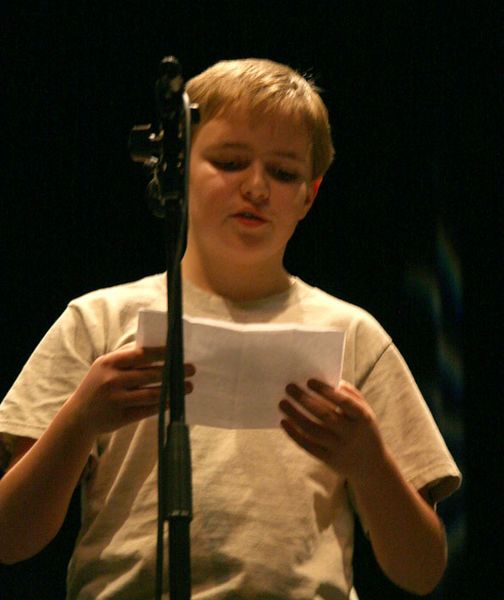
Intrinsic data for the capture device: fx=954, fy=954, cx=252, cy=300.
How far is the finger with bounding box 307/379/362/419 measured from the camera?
3.76ft

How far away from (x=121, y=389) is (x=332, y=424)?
0.26 metres

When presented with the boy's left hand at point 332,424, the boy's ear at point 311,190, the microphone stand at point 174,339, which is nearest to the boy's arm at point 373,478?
the boy's left hand at point 332,424

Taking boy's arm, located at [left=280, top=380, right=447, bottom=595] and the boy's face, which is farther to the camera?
the boy's face

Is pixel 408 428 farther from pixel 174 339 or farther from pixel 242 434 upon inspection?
pixel 174 339

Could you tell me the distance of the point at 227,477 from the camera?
4.25ft

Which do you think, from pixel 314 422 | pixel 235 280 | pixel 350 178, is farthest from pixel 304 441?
pixel 350 178

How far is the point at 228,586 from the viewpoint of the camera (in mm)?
1198

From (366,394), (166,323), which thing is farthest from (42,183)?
(166,323)

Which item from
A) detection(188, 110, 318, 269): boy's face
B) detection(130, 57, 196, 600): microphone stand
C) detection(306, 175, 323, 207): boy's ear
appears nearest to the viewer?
detection(130, 57, 196, 600): microphone stand

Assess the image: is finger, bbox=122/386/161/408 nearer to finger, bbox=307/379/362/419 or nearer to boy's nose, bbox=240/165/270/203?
finger, bbox=307/379/362/419

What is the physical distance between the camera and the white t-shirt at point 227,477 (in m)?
1.23

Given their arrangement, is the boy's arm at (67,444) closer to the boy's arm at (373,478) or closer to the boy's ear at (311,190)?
the boy's arm at (373,478)

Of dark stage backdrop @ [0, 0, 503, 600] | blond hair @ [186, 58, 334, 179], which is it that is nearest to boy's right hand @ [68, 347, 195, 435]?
blond hair @ [186, 58, 334, 179]

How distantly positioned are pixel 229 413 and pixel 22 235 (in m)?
1.01
